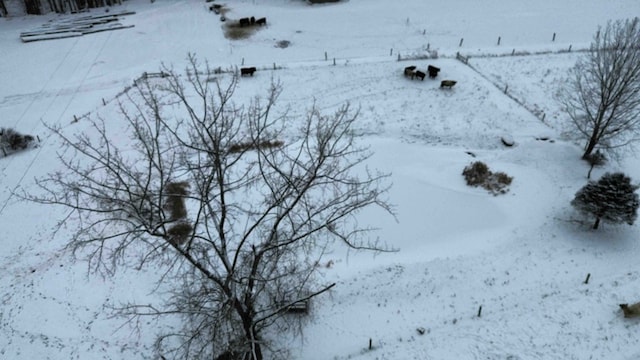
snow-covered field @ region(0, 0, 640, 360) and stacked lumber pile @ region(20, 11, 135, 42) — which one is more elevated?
stacked lumber pile @ region(20, 11, 135, 42)

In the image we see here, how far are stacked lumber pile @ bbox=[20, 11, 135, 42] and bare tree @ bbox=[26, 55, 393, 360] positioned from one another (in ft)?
50.1

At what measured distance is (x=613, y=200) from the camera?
17.1 meters

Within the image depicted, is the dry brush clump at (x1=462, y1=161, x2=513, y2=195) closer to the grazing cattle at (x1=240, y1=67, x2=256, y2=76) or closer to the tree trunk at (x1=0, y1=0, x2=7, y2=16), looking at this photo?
the grazing cattle at (x1=240, y1=67, x2=256, y2=76)

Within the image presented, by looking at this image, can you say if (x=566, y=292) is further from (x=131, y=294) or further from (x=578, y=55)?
(x=578, y=55)

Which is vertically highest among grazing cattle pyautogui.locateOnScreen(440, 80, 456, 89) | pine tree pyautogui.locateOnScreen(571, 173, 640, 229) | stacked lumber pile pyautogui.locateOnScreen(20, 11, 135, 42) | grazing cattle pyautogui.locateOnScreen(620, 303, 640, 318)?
stacked lumber pile pyautogui.locateOnScreen(20, 11, 135, 42)

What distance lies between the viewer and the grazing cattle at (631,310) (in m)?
14.9

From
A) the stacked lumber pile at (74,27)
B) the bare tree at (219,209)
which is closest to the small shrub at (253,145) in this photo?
the bare tree at (219,209)

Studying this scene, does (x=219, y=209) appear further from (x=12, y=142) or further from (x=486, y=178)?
(x=12, y=142)

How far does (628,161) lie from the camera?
2164 cm

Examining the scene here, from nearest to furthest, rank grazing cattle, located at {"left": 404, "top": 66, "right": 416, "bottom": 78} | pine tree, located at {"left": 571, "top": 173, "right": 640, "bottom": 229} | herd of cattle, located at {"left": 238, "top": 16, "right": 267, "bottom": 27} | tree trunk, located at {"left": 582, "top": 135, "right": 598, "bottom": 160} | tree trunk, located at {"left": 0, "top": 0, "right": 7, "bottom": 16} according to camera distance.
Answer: pine tree, located at {"left": 571, "top": 173, "right": 640, "bottom": 229} → tree trunk, located at {"left": 582, "top": 135, "right": 598, "bottom": 160} → grazing cattle, located at {"left": 404, "top": 66, "right": 416, "bottom": 78} → herd of cattle, located at {"left": 238, "top": 16, "right": 267, "bottom": 27} → tree trunk, located at {"left": 0, "top": 0, "right": 7, "bottom": 16}

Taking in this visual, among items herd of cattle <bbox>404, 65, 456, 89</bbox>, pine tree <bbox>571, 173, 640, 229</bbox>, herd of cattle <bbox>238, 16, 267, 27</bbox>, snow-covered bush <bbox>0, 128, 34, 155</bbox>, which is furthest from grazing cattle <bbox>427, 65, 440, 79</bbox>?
snow-covered bush <bbox>0, 128, 34, 155</bbox>

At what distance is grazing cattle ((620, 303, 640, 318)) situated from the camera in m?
14.9

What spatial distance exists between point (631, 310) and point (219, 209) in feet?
51.4

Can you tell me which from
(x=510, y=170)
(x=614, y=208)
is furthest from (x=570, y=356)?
(x=510, y=170)
